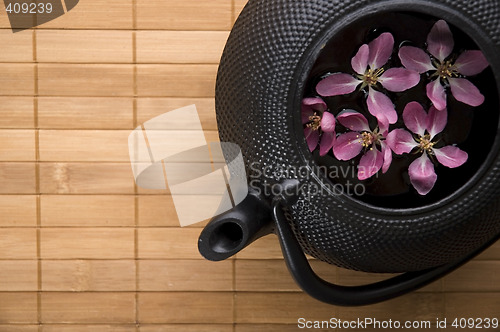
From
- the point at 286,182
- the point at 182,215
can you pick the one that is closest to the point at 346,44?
the point at 286,182

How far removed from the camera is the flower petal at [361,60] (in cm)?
73

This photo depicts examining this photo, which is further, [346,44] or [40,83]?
[40,83]

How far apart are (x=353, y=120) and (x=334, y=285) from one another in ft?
0.83

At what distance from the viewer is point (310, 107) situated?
0.75 metres

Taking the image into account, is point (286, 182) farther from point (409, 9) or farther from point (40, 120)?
point (40, 120)

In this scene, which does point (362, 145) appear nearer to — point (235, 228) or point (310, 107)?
point (310, 107)

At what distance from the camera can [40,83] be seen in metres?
1.05

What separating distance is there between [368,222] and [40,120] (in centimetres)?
71

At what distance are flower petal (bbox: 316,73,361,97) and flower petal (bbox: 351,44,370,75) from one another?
17 mm

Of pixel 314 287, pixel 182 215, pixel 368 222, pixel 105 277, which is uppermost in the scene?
pixel 368 222

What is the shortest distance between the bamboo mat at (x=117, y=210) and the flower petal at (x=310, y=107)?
34 cm

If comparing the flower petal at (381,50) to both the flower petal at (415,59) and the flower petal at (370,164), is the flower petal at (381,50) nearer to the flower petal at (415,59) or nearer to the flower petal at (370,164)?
the flower petal at (415,59)

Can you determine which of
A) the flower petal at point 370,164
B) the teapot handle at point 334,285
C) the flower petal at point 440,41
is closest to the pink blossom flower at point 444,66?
the flower petal at point 440,41

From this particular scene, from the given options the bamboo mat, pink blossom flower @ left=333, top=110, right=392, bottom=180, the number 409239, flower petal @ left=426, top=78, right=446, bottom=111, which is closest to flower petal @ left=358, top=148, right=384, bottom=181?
pink blossom flower @ left=333, top=110, right=392, bottom=180
